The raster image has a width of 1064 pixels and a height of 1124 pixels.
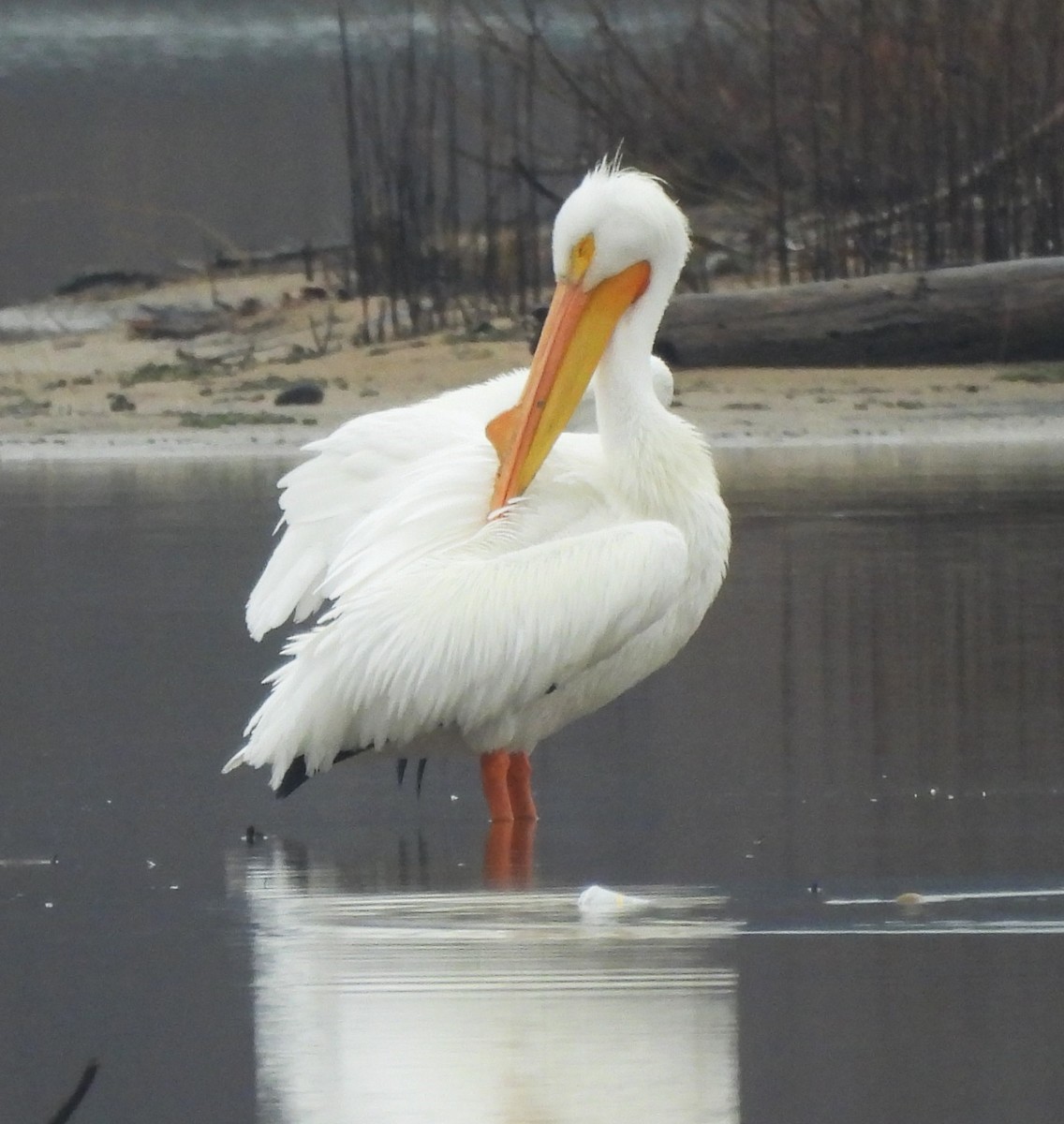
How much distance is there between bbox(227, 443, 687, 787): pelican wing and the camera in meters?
4.98

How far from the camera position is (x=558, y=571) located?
5.03 m

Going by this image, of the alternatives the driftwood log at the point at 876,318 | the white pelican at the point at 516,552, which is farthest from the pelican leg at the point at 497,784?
the driftwood log at the point at 876,318

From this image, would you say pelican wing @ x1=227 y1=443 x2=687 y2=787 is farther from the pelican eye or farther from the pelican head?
the pelican eye

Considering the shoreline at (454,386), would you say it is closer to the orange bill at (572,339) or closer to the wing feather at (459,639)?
the orange bill at (572,339)

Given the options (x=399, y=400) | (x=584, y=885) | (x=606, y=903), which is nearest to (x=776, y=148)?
(x=399, y=400)

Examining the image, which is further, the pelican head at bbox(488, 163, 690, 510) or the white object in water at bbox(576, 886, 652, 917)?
the pelican head at bbox(488, 163, 690, 510)

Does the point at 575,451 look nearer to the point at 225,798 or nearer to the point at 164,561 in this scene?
the point at 225,798

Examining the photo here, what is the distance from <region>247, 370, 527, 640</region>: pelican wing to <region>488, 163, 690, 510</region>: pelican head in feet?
0.75

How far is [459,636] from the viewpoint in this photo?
5.01m

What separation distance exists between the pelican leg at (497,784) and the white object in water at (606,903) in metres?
0.73

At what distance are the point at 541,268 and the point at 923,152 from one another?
2.51 metres

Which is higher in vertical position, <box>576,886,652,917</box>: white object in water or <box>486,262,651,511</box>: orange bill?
<box>486,262,651,511</box>: orange bill

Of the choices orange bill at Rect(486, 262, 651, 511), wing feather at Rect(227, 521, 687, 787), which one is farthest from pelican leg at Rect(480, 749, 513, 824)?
orange bill at Rect(486, 262, 651, 511)

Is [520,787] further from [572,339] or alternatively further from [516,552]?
[572,339]
